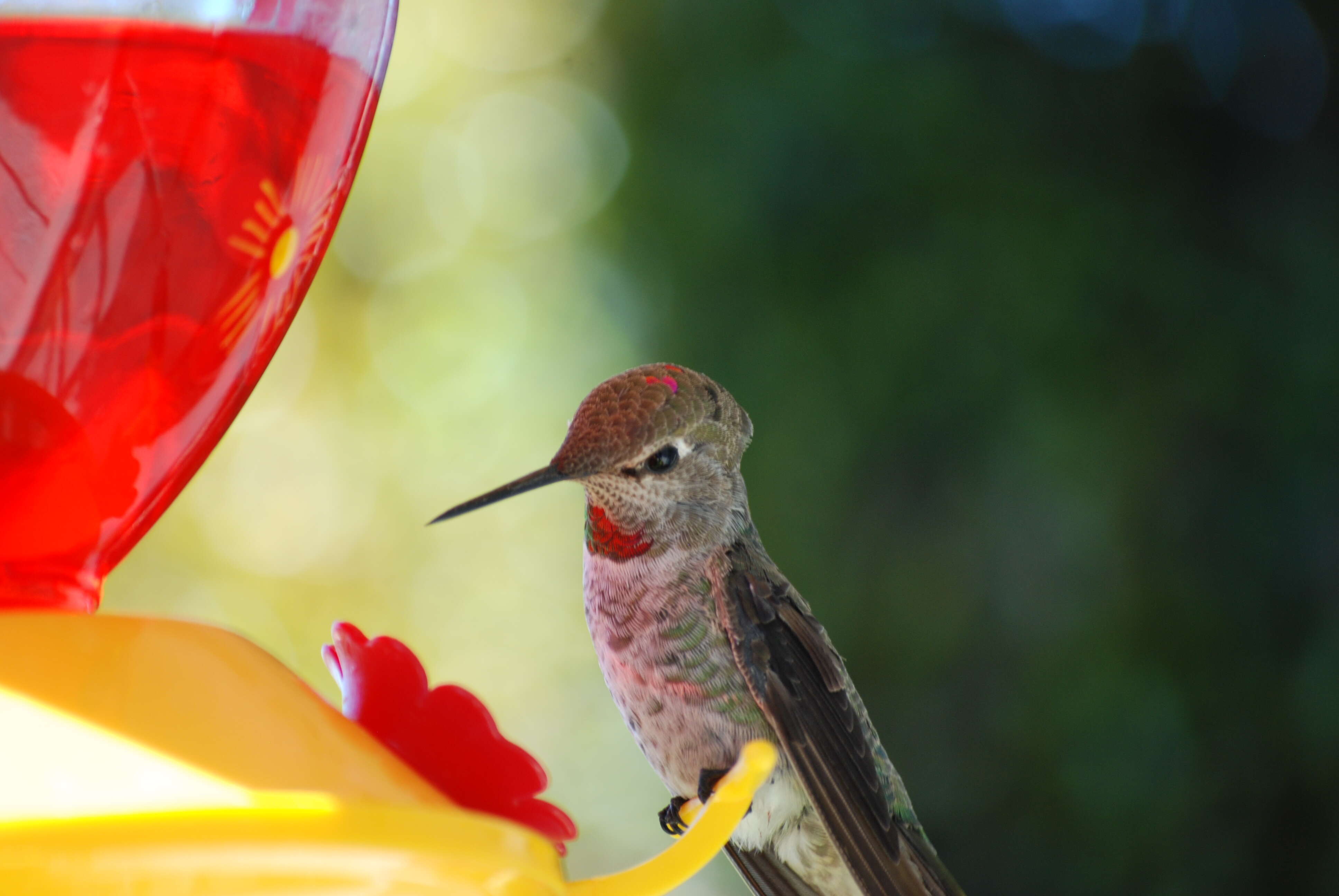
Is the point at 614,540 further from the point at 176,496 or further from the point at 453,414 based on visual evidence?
the point at 453,414

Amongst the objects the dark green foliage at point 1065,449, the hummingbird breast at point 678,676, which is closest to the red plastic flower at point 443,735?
the hummingbird breast at point 678,676

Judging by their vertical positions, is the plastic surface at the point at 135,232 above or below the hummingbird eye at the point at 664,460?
above

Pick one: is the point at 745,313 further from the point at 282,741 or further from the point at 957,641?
the point at 282,741

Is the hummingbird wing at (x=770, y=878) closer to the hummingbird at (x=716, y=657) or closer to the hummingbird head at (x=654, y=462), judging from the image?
the hummingbird at (x=716, y=657)

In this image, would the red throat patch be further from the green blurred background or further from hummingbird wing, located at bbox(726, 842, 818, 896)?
the green blurred background

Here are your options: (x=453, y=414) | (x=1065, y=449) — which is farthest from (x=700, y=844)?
(x=453, y=414)

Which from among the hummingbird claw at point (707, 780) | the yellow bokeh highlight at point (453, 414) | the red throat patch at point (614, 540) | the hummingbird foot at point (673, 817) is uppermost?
the red throat patch at point (614, 540)

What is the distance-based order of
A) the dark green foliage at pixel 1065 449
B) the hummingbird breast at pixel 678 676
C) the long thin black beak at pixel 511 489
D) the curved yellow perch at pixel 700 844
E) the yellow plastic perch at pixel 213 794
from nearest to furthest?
the yellow plastic perch at pixel 213 794
the curved yellow perch at pixel 700 844
the long thin black beak at pixel 511 489
the hummingbird breast at pixel 678 676
the dark green foliage at pixel 1065 449
